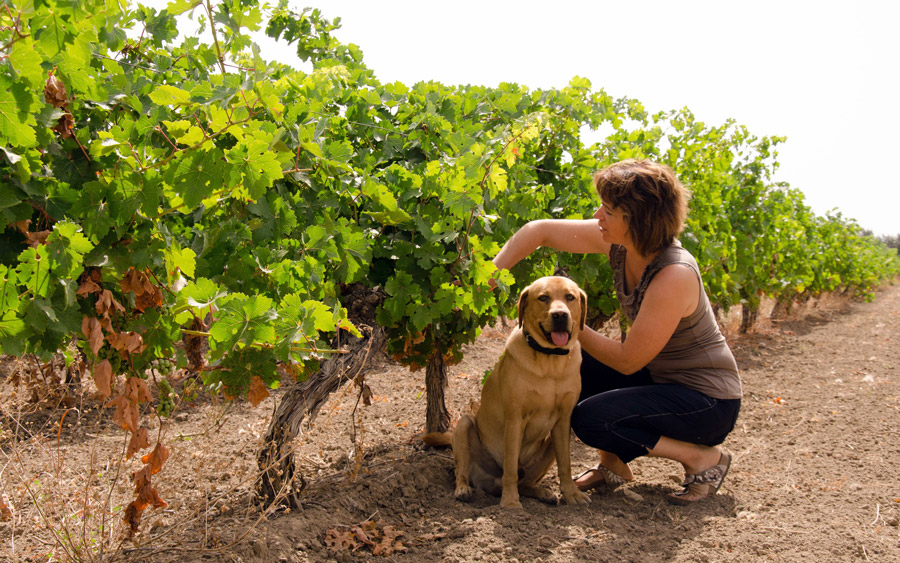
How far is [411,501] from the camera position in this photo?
3.84m

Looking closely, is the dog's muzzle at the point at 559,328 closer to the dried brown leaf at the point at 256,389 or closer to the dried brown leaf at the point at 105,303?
Answer: the dried brown leaf at the point at 256,389

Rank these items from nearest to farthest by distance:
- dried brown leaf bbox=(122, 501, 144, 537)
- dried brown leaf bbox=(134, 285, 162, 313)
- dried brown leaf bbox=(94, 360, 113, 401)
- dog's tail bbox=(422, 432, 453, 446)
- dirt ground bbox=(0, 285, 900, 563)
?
dried brown leaf bbox=(94, 360, 113, 401) < dried brown leaf bbox=(134, 285, 162, 313) < dried brown leaf bbox=(122, 501, 144, 537) < dirt ground bbox=(0, 285, 900, 563) < dog's tail bbox=(422, 432, 453, 446)

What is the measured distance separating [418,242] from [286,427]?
115 centimetres

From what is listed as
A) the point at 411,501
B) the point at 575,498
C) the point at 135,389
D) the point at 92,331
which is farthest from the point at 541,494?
the point at 92,331

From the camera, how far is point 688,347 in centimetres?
394

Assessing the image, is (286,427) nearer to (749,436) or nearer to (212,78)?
(212,78)

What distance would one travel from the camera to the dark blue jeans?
3857mm

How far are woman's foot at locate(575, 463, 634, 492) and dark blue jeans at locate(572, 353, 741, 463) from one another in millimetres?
275

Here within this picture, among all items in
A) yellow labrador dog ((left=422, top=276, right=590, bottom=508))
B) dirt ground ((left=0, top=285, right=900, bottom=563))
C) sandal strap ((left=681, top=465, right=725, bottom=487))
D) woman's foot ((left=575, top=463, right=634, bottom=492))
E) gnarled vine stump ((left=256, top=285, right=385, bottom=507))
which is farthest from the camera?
woman's foot ((left=575, top=463, right=634, bottom=492))

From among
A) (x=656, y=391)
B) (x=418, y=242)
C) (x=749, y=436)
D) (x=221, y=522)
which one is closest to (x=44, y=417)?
(x=221, y=522)

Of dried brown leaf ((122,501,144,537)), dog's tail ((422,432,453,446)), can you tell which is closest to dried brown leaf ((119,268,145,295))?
dried brown leaf ((122,501,144,537))

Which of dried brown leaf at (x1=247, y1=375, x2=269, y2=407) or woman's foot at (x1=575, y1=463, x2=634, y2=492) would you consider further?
woman's foot at (x1=575, y1=463, x2=634, y2=492)

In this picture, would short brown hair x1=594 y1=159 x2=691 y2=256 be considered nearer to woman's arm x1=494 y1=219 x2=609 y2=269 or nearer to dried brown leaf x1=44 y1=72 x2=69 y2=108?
woman's arm x1=494 y1=219 x2=609 y2=269

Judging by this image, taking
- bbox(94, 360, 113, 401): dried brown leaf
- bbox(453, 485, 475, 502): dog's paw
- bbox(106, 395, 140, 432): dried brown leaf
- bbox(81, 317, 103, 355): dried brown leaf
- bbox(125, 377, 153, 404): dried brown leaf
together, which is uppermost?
bbox(81, 317, 103, 355): dried brown leaf
